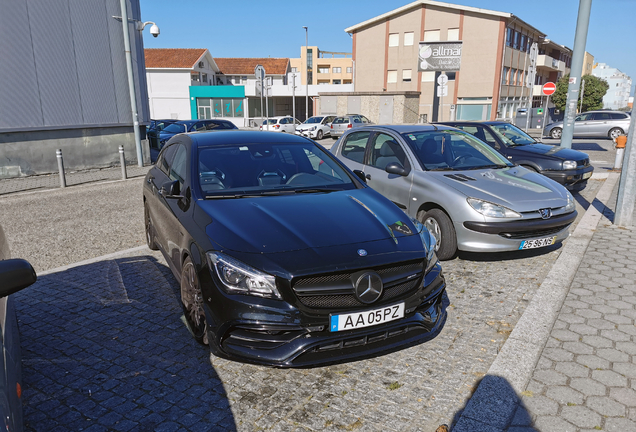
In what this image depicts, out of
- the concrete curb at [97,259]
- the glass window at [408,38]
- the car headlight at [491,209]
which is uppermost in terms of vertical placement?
the glass window at [408,38]

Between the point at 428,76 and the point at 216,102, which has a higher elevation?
the point at 428,76

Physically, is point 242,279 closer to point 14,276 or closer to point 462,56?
point 14,276

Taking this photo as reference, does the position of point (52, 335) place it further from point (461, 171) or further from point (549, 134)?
point (549, 134)

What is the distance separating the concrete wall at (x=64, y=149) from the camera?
12.7 m

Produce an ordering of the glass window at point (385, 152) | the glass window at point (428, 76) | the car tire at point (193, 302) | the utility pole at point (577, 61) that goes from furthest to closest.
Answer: the glass window at point (428, 76) → the utility pole at point (577, 61) → the glass window at point (385, 152) → the car tire at point (193, 302)

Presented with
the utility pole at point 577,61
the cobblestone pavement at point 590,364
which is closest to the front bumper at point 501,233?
the cobblestone pavement at point 590,364

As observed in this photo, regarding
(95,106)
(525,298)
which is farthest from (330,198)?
(95,106)

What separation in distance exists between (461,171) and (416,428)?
13.0ft

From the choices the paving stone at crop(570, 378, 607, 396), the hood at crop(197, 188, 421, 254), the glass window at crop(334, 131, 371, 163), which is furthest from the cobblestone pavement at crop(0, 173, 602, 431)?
the glass window at crop(334, 131, 371, 163)

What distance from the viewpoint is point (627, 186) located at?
23.1ft

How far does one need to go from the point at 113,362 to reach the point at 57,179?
11230mm

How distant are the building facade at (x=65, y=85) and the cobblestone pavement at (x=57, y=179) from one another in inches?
11.8

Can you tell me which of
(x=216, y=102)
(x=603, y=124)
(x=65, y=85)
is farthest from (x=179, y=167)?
(x=216, y=102)

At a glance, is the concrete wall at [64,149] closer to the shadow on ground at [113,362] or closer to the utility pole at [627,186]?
the shadow on ground at [113,362]
